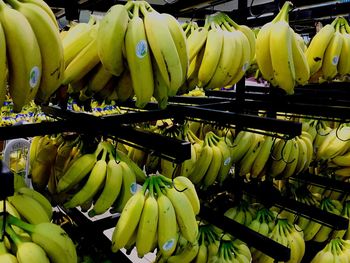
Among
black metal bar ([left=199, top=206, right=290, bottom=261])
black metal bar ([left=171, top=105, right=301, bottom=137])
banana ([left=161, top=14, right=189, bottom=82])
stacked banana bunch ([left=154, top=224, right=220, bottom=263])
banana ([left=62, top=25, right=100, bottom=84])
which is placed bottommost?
stacked banana bunch ([left=154, top=224, right=220, bottom=263])

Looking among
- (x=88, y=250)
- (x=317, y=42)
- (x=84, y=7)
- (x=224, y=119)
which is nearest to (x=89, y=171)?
(x=88, y=250)

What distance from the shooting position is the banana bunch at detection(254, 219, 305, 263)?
1.78 meters

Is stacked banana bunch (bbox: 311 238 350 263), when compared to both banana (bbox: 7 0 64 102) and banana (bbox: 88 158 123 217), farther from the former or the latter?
banana (bbox: 7 0 64 102)

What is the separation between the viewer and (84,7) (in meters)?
1.49

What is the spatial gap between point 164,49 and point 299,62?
79 cm

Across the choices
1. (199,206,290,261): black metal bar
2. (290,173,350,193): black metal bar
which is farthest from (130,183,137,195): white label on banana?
(290,173,350,193): black metal bar

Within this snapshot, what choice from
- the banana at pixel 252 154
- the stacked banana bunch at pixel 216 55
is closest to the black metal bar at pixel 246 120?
the stacked banana bunch at pixel 216 55

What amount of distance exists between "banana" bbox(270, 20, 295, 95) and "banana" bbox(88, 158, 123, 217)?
0.74m

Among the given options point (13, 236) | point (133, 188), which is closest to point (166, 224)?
point (133, 188)

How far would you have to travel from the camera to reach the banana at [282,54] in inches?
55.3

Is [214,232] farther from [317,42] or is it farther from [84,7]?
[84,7]

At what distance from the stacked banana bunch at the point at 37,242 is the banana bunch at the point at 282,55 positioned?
1023 millimetres

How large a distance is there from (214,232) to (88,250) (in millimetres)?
597

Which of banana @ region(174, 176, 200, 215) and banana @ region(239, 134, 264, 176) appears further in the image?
banana @ region(239, 134, 264, 176)
